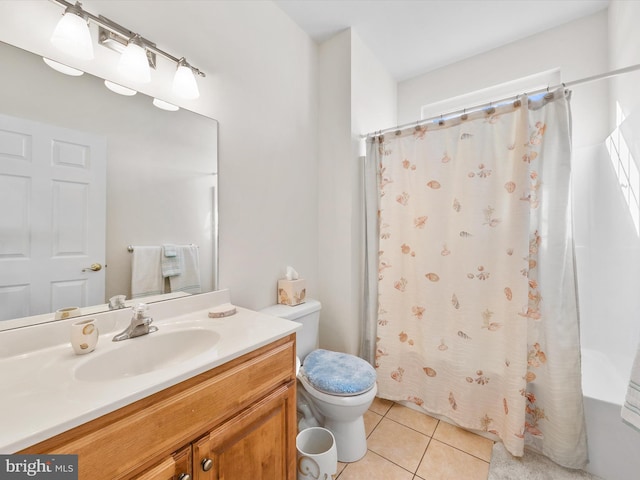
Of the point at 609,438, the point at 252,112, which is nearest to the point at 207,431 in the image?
the point at 252,112

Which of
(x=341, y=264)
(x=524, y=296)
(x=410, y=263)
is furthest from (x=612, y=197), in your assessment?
(x=341, y=264)

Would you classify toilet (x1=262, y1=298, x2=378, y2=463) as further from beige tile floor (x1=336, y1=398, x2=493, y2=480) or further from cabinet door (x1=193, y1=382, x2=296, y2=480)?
cabinet door (x1=193, y1=382, x2=296, y2=480)

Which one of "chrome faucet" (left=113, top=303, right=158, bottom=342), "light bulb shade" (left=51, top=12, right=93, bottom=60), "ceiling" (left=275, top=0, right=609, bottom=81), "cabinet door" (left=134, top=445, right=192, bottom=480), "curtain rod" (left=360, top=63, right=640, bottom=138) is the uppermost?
"ceiling" (left=275, top=0, right=609, bottom=81)

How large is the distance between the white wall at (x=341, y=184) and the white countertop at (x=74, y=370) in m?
0.83

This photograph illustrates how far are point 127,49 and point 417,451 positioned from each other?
2309 mm

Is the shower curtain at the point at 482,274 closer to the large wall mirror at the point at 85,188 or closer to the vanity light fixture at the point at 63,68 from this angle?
the large wall mirror at the point at 85,188

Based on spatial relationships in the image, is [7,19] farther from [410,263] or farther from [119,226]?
[410,263]

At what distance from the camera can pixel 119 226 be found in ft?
3.51

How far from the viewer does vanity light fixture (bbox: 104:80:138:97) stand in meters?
1.03

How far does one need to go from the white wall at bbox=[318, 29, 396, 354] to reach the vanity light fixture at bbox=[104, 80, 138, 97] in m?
1.21

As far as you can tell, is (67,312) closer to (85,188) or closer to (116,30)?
(85,188)

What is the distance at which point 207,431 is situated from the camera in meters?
0.77

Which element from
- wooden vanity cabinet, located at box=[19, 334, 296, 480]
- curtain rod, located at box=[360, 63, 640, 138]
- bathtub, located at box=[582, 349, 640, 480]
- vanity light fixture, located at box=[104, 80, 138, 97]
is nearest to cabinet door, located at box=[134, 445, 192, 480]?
wooden vanity cabinet, located at box=[19, 334, 296, 480]

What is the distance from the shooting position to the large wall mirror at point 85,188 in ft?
2.79
